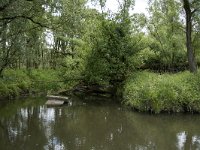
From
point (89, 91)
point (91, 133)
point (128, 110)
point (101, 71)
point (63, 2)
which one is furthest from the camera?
point (89, 91)

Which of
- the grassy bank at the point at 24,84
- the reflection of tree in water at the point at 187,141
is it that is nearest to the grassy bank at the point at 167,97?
the reflection of tree in water at the point at 187,141

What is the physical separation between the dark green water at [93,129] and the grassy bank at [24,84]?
4905mm

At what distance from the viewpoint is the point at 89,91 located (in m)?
26.7

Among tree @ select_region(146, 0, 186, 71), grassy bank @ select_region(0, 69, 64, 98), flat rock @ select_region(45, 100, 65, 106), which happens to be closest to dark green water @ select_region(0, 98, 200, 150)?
flat rock @ select_region(45, 100, 65, 106)

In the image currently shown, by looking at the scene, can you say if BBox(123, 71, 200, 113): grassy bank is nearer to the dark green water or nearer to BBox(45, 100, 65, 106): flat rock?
the dark green water

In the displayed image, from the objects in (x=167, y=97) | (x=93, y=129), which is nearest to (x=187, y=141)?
(x=93, y=129)

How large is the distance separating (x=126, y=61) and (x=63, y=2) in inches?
443

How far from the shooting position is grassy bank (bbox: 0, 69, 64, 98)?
24.7 m

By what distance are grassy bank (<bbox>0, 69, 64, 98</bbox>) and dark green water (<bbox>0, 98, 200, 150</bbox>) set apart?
16.1 ft

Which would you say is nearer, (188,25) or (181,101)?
(181,101)

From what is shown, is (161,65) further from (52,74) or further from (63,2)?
(63,2)

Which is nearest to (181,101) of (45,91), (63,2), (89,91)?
(63,2)

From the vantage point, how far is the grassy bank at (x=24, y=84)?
81.1 feet

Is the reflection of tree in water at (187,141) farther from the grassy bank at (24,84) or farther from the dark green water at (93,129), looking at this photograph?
the grassy bank at (24,84)
